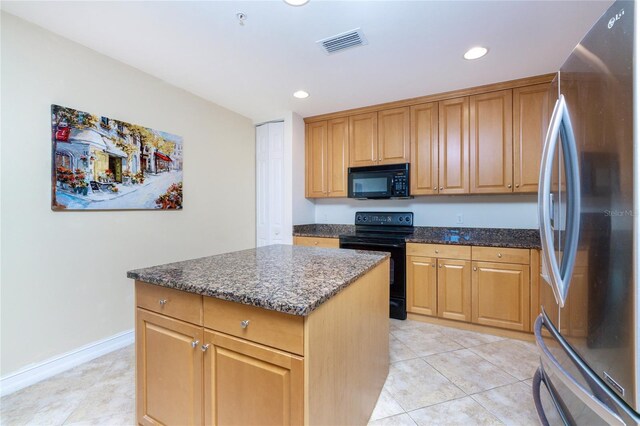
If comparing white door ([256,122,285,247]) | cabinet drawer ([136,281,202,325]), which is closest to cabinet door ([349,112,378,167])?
white door ([256,122,285,247])

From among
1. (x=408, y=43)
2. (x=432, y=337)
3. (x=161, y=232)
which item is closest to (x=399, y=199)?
(x=432, y=337)

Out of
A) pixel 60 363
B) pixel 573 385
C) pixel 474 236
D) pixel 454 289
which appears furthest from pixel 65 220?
pixel 474 236

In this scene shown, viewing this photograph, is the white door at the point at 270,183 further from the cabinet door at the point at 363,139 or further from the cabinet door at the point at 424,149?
the cabinet door at the point at 424,149

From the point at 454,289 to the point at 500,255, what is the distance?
0.51 meters

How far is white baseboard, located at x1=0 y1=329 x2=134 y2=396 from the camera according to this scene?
1.77 metres

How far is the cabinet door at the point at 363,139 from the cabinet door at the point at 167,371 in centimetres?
268

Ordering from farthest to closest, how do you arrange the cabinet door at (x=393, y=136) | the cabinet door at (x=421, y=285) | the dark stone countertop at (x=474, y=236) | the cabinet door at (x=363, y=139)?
the cabinet door at (x=363, y=139) → the cabinet door at (x=393, y=136) → the cabinet door at (x=421, y=285) → the dark stone countertop at (x=474, y=236)

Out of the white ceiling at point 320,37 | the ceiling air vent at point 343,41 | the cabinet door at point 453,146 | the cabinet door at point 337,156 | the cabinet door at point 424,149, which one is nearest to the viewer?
the white ceiling at point 320,37

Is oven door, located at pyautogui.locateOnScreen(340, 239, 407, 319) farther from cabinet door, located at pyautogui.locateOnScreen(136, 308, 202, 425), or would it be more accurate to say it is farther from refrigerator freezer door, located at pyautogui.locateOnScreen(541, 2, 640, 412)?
cabinet door, located at pyautogui.locateOnScreen(136, 308, 202, 425)

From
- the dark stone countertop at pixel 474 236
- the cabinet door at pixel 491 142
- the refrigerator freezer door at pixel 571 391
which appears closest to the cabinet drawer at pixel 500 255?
the dark stone countertop at pixel 474 236

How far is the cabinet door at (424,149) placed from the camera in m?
3.01

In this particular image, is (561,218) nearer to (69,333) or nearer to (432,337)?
(432,337)

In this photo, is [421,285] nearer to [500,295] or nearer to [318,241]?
[500,295]

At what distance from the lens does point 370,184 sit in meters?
3.28
